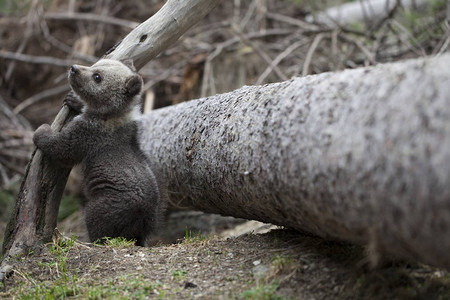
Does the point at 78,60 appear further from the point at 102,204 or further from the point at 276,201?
the point at 276,201

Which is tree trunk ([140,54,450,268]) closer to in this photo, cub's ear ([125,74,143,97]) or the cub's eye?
cub's ear ([125,74,143,97])

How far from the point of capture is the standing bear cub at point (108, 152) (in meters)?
4.52

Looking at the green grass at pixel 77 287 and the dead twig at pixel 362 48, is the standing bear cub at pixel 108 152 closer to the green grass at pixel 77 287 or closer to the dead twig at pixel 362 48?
the green grass at pixel 77 287

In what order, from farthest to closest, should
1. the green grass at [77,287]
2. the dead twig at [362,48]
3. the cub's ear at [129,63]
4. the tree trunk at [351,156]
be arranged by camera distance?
the dead twig at [362,48], the cub's ear at [129,63], the green grass at [77,287], the tree trunk at [351,156]

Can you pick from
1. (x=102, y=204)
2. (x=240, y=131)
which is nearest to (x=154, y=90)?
(x=102, y=204)

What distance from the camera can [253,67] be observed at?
823cm

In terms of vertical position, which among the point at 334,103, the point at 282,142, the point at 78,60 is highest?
the point at 78,60

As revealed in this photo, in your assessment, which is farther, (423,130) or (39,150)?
(39,150)

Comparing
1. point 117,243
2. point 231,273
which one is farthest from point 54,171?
point 231,273

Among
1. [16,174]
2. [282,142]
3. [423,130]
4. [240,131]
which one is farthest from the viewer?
[16,174]

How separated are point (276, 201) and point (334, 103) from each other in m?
0.92

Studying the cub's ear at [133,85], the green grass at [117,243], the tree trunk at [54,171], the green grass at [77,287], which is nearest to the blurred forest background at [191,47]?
the tree trunk at [54,171]

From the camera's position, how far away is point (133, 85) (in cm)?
487

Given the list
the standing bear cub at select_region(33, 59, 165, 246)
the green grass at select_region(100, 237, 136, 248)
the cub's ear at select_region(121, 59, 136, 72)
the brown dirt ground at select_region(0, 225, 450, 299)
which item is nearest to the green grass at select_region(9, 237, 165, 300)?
the brown dirt ground at select_region(0, 225, 450, 299)
